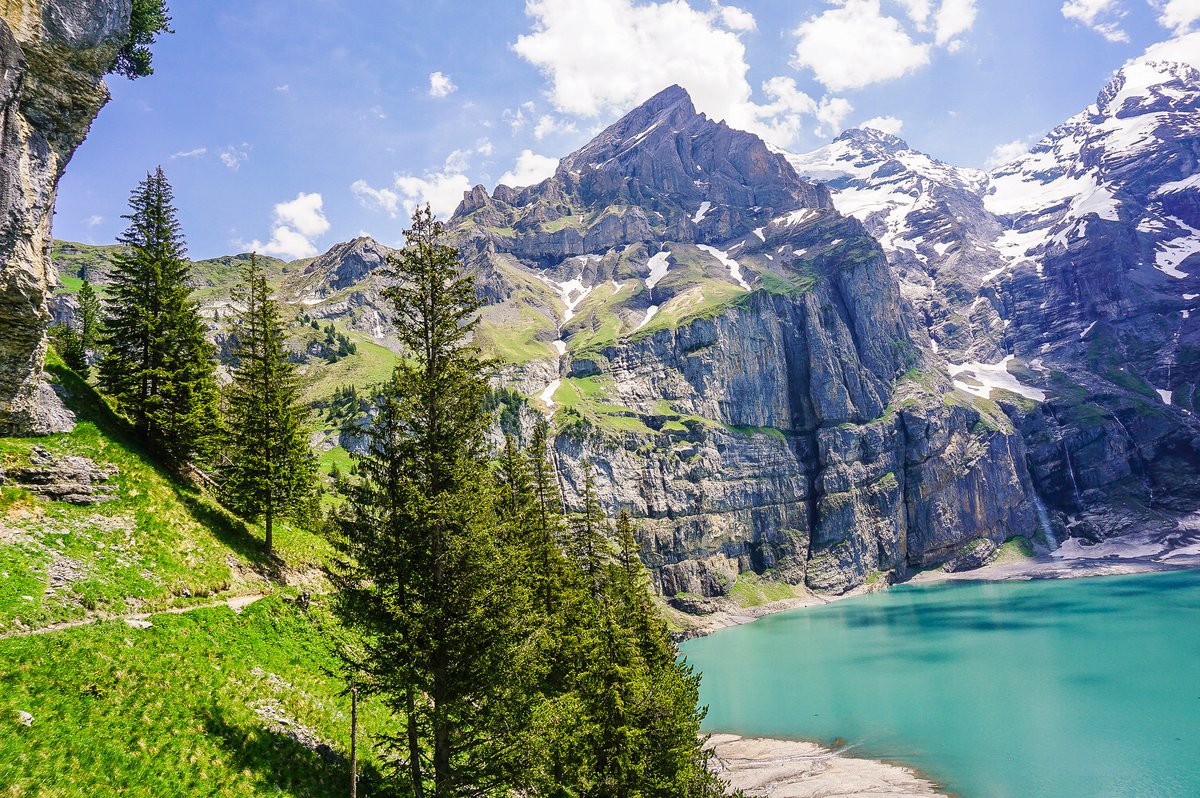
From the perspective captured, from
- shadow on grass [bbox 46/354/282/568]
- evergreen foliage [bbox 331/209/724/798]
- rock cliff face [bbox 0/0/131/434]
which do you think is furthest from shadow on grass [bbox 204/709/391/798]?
rock cliff face [bbox 0/0/131/434]

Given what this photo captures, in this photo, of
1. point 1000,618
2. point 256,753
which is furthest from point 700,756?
point 1000,618

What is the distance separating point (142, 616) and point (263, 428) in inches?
543

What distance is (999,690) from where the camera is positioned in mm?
71188

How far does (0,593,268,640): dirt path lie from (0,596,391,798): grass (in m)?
0.47

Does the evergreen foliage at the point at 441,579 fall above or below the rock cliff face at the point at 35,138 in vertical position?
below

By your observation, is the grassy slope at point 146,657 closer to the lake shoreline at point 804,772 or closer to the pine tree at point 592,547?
the pine tree at point 592,547

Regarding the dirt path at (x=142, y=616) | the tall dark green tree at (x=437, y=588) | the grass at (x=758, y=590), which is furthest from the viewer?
the grass at (x=758, y=590)

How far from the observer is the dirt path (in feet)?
55.4

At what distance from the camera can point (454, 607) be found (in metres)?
17.3

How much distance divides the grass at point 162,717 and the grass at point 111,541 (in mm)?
2085

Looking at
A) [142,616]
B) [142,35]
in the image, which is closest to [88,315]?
[142,35]

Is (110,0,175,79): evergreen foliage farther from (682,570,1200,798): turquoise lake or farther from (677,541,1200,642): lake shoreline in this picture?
(677,541,1200,642): lake shoreline

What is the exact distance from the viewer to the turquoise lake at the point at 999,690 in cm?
4856

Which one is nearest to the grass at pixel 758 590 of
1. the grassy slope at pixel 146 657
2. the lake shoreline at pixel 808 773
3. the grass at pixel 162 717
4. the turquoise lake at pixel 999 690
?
the turquoise lake at pixel 999 690
